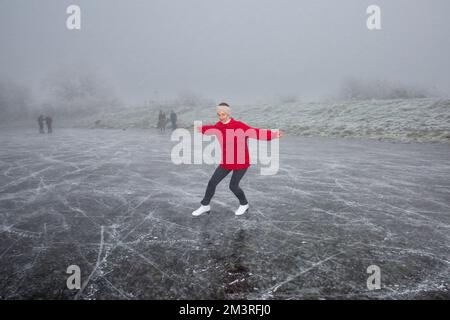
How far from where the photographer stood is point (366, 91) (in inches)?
1216

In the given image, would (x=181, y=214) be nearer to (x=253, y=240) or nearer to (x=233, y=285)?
(x=253, y=240)

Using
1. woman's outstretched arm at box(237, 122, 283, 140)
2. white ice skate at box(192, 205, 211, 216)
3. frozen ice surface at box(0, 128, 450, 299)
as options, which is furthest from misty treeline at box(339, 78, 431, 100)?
white ice skate at box(192, 205, 211, 216)

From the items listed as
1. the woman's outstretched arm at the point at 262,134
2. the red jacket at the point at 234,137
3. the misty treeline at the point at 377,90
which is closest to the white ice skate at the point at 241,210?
the red jacket at the point at 234,137

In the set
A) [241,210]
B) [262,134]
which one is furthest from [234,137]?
[241,210]

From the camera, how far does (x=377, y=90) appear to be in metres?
30.3

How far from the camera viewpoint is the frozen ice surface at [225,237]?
279 centimetres

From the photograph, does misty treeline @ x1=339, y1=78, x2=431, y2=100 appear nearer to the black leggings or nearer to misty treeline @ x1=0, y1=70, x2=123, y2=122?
the black leggings

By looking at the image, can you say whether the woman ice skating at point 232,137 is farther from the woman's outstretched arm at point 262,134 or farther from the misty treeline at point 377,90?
the misty treeline at point 377,90

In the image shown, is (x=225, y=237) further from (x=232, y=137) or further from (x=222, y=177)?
(x=232, y=137)

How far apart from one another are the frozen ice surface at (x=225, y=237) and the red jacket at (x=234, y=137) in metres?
0.88

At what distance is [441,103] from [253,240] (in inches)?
775

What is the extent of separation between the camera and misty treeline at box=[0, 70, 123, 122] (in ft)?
155

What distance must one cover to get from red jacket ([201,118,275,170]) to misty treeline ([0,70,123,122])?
45.8m
